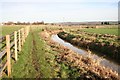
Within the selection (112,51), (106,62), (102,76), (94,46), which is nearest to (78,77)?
(102,76)

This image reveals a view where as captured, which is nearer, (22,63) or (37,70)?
(37,70)

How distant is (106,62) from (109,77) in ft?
26.0

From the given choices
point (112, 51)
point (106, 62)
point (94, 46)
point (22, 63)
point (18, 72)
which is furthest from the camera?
point (94, 46)

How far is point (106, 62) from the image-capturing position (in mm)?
18531

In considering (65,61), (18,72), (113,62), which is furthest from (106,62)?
(18,72)

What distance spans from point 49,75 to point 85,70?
2116mm

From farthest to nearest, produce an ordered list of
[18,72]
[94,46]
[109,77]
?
[94,46]
[18,72]
[109,77]

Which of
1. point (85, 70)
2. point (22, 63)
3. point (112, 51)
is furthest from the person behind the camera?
point (112, 51)

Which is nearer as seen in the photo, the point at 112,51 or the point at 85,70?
the point at 85,70

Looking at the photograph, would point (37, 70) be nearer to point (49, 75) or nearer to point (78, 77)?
point (49, 75)

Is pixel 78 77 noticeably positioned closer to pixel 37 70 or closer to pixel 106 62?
pixel 37 70

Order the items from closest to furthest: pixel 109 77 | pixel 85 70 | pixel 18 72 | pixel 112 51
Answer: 1. pixel 109 77
2. pixel 18 72
3. pixel 85 70
4. pixel 112 51

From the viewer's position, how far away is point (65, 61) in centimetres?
1465

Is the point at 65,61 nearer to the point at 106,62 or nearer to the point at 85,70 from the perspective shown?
the point at 85,70
